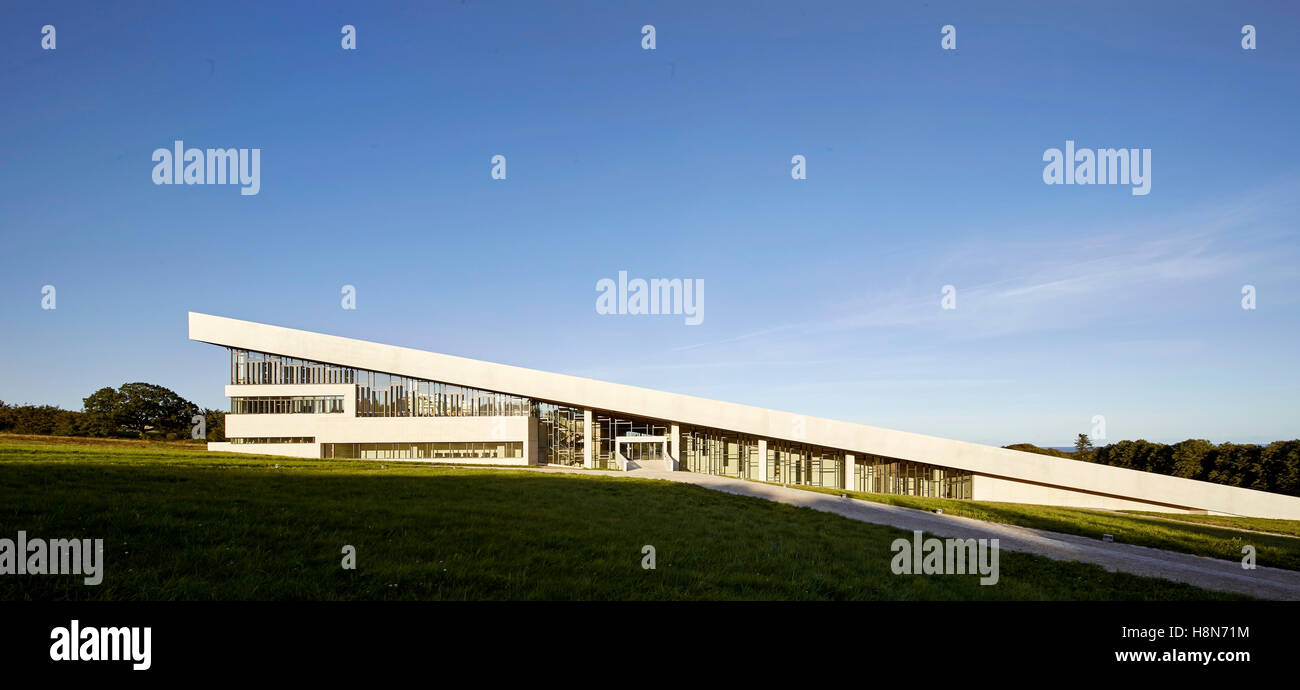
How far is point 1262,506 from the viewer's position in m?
33.8

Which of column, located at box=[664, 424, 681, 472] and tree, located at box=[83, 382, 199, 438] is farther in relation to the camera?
tree, located at box=[83, 382, 199, 438]

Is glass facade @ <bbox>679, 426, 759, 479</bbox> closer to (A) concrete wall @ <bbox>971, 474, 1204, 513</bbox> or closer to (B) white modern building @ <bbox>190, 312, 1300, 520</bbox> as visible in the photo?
(B) white modern building @ <bbox>190, 312, 1300, 520</bbox>

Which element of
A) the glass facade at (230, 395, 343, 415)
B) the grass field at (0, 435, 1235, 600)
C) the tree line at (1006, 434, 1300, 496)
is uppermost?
the grass field at (0, 435, 1235, 600)

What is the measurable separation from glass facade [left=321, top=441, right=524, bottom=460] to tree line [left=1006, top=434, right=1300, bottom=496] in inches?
1553

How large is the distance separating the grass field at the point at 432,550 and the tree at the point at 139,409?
47.6m

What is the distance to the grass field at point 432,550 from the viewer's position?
6.27m

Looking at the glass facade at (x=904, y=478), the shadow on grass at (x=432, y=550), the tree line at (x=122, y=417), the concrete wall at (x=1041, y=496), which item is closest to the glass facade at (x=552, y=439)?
the glass facade at (x=904, y=478)

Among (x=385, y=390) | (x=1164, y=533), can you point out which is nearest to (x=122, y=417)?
(x=385, y=390)

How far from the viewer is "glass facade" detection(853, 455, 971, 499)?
38125 mm

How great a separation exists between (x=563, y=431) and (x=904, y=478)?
2121cm
